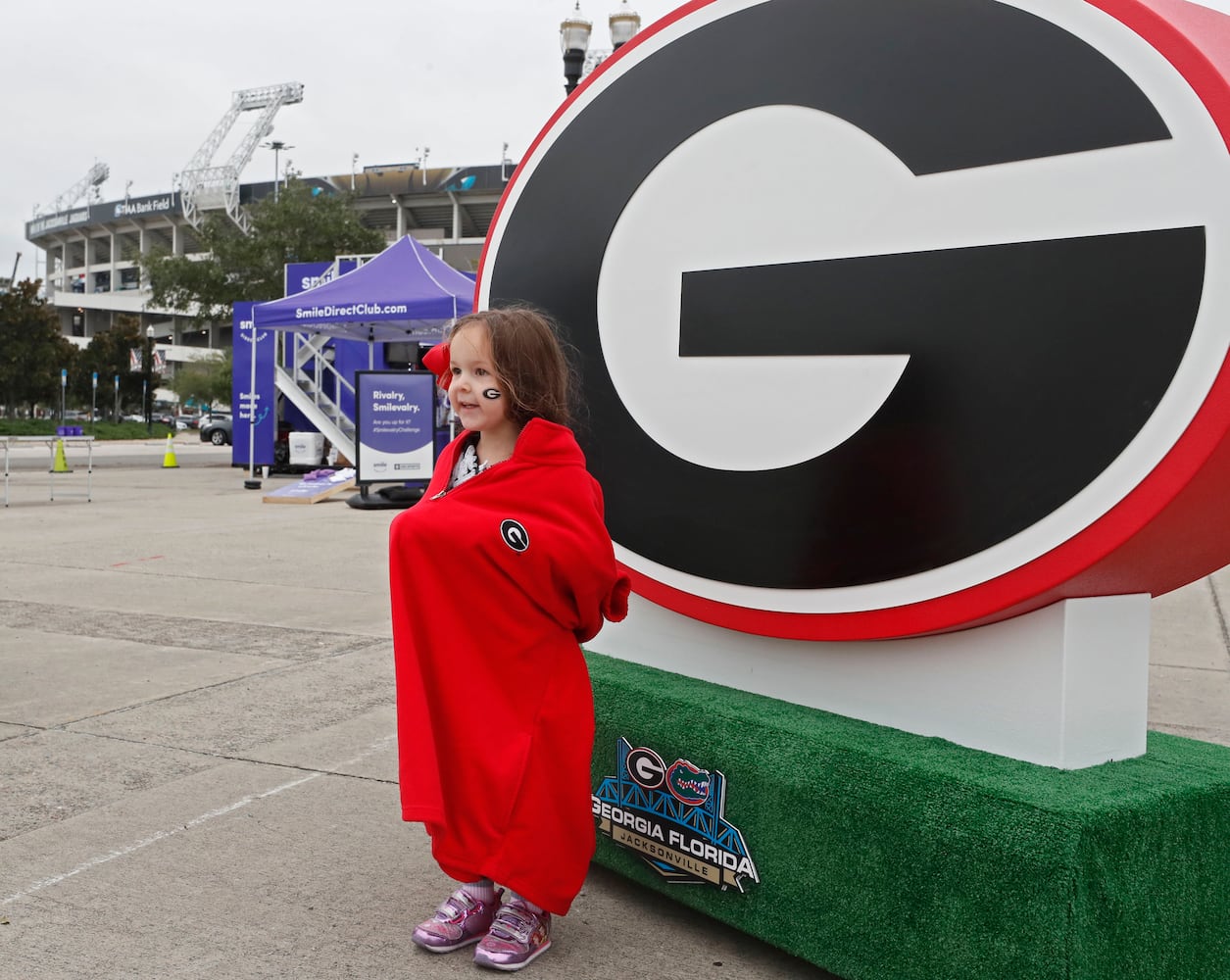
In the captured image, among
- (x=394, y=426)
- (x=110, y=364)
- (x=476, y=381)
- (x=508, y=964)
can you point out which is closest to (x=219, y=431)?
(x=110, y=364)

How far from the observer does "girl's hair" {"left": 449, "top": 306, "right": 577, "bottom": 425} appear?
8.05 feet

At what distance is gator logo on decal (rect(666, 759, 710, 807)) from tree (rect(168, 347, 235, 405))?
157ft

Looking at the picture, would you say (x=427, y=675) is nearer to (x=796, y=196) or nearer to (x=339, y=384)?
(x=796, y=196)

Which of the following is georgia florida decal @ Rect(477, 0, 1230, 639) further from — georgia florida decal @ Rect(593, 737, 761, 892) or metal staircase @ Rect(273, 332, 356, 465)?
metal staircase @ Rect(273, 332, 356, 465)

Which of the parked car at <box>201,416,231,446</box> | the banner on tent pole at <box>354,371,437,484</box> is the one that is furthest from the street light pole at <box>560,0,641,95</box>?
the parked car at <box>201,416,231,446</box>

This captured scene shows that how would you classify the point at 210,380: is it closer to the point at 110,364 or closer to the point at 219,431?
the point at 110,364

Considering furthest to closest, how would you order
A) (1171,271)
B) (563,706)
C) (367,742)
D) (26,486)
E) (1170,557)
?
(26,486), (367,742), (563,706), (1170,557), (1171,271)

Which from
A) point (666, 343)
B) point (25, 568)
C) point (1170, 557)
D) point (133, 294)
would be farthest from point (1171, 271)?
point (133, 294)

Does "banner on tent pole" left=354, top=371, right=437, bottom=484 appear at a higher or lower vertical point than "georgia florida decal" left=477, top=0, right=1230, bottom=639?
lower

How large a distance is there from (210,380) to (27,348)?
11.1 m

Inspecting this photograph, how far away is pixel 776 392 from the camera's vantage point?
2705 millimetres

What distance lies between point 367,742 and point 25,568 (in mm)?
5637

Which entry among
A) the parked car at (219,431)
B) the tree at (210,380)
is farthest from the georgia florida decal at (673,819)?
the tree at (210,380)

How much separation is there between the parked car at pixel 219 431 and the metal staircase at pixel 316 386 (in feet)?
54.0
